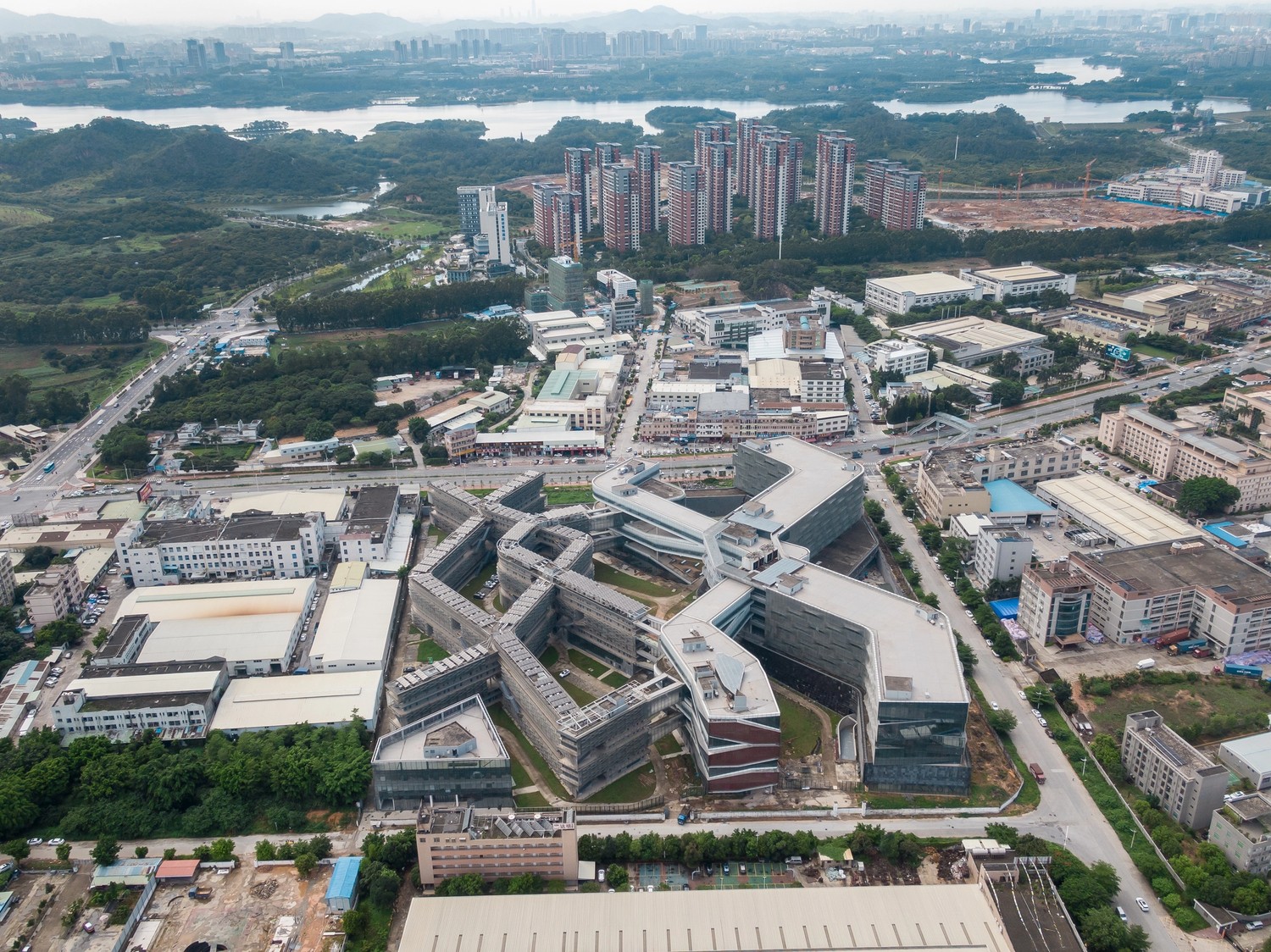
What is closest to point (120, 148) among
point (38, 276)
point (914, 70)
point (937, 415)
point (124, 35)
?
point (38, 276)

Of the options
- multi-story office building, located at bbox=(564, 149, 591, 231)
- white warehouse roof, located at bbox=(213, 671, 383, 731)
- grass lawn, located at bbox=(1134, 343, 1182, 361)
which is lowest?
white warehouse roof, located at bbox=(213, 671, 383, 731)

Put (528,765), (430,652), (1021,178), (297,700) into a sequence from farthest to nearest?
(1021,178), (430,652), (297,700), (528,765)

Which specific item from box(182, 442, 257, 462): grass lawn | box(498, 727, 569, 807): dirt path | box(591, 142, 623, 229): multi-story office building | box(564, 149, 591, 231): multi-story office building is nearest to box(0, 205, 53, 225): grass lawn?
box(564, 149, 591, 231): multi-story office building

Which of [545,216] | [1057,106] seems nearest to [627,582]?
[545,216]

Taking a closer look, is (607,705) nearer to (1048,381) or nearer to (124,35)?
(1048,381)

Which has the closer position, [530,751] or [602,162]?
[530,751]

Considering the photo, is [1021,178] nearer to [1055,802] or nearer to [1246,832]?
[1055,802]

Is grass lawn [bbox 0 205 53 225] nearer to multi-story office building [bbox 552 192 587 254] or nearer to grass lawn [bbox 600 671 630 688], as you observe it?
multi-story office building [bbox 552 192 587 254]
